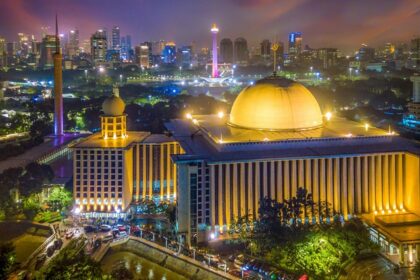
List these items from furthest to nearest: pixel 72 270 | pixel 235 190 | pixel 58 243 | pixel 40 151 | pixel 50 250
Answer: pixel 40 151
pixel 235 190
pixel 58 243
pixel 50 250
pixel 72 270

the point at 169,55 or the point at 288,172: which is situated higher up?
the point at 169,55

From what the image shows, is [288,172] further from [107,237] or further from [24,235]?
[24,235]

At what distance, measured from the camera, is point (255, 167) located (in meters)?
26.1

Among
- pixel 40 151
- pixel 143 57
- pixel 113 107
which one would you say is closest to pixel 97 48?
pixel 143 57

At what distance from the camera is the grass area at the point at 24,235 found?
2580 cm

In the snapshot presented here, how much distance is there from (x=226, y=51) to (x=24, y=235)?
11317 cm

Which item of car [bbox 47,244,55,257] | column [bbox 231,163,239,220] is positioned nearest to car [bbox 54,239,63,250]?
car [bbox 47,244,55,257]

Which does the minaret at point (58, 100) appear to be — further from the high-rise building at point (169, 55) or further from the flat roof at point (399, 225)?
the high-rise building at point (169, 55)

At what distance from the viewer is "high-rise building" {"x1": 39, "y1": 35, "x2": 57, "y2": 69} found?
116525 mm

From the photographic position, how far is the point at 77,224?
92.7 feet

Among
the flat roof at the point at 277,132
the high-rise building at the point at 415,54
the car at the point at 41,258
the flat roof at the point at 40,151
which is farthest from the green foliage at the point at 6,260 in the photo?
the high-rise building at the point at 415,54

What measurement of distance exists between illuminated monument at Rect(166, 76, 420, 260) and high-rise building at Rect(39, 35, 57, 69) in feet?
317

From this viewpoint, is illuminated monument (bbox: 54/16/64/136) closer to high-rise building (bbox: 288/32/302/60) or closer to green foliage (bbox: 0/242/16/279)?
green foliage (bbox: 0/242/16/279)

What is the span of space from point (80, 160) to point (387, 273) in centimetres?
1857
